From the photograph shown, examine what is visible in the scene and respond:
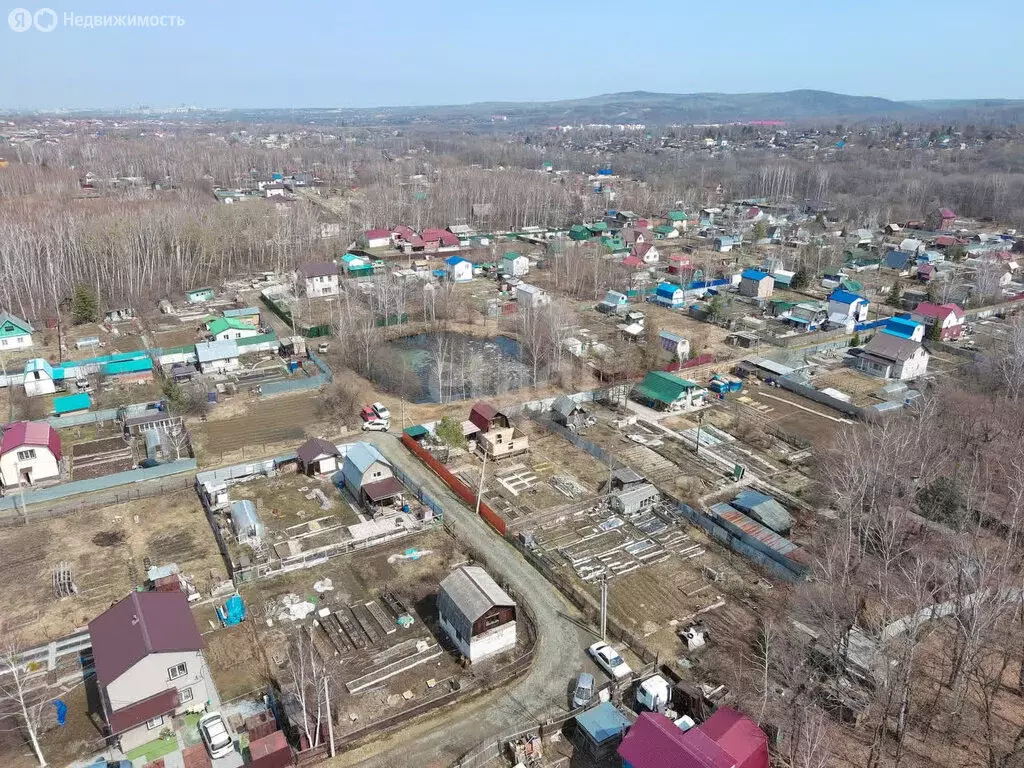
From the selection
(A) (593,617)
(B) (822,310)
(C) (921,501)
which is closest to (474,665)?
(A) (593,617)

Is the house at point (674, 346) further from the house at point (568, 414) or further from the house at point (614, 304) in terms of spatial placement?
the house at point (568, 414)

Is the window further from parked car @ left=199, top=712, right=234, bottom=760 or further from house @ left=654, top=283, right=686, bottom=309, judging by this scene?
house @ left=654, top=283, right=686, bottom=309

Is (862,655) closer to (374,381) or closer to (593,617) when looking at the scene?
(593,617)

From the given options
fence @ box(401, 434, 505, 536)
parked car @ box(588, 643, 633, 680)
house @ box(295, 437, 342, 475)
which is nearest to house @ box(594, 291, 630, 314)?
fence @ box(401, 434, 505, 536)

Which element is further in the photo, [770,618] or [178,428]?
[178,428]

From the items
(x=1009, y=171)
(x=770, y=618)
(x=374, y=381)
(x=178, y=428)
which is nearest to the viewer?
(x=770, y=618)

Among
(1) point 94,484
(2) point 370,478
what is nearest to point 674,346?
(2) point 370,478

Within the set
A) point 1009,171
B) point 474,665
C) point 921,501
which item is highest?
point 1009,171

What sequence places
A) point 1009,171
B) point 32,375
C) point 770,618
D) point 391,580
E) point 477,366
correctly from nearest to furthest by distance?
point 770,618
point 391,580
point 32,375
point 477,366
point 1009,171
